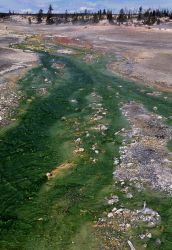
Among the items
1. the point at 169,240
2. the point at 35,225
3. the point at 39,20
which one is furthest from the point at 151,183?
the point at 39,20

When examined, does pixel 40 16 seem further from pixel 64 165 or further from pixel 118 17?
pixel 64 165

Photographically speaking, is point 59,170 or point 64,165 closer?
point 59,170

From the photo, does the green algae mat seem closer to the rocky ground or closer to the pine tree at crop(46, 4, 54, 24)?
the rocky ground

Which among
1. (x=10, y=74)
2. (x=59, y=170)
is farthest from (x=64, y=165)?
(x=10, y=74)

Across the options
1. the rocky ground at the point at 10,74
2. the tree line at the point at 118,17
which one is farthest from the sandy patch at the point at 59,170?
the tree line at the point at 118,17

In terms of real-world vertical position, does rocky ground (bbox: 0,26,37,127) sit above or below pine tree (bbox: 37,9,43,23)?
above

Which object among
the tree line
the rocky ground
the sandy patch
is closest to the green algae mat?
the sandy patch

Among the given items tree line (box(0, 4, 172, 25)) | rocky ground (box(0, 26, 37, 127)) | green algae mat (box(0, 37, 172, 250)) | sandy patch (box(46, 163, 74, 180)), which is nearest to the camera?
green algae mat (box(0, 37, 172, 250))

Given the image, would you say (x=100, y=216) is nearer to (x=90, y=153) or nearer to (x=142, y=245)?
(x=142, y=245)
